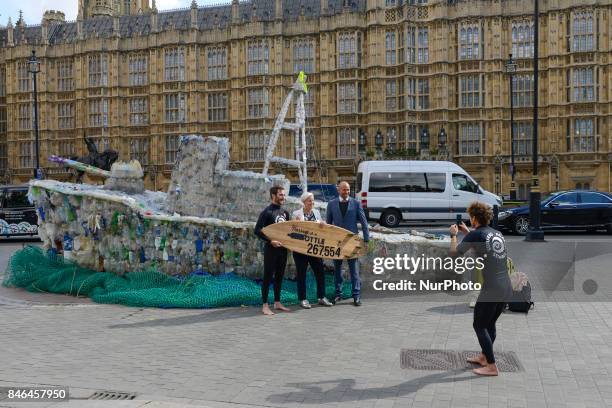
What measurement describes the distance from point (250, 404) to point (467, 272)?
19.5 feet

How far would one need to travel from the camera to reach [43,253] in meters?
13.6

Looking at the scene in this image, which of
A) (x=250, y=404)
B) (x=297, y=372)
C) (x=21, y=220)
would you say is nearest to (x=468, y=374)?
(x=297, y=372)

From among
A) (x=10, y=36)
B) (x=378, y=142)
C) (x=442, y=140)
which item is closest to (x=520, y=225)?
(x=442, y=140)

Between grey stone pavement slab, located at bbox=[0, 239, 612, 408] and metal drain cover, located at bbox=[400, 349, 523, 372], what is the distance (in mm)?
125

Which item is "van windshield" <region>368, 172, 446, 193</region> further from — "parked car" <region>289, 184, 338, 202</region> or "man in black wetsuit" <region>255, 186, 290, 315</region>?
"man in black wetsuit" <region>255, 186, 290, 315</region>

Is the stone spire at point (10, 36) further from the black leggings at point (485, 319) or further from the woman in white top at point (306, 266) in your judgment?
the black leggings at point (485, 319)

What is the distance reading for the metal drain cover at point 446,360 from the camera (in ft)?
23.3

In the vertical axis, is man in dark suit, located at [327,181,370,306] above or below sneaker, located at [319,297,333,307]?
above

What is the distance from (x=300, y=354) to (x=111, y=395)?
2217 mm

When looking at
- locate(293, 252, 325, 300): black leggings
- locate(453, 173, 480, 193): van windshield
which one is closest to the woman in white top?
locate(293, 252, 325, 300): black leggings

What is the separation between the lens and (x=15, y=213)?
86.7 feet

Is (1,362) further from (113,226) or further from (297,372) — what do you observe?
(113,226)

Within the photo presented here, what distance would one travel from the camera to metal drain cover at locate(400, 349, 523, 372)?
7.11m

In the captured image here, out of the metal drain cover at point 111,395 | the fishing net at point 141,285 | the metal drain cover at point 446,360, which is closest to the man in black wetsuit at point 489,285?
the metal drain cover at point 446,360
